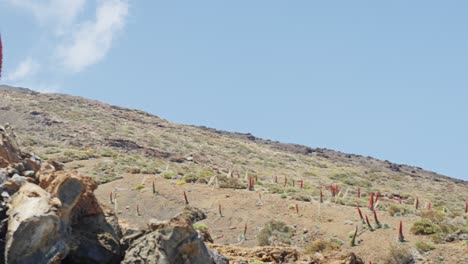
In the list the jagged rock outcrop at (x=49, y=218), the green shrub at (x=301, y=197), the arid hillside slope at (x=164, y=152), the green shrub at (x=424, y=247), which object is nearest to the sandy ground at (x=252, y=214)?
the green shrub at (x=424, y=247)

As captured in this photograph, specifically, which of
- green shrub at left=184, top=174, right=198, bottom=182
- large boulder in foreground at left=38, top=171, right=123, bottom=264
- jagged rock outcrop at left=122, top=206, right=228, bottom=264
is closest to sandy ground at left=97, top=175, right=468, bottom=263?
green shrub at left=184, top=174, right=198, bottom=182

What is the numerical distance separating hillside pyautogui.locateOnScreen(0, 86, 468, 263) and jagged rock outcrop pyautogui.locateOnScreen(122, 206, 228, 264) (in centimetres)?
1544

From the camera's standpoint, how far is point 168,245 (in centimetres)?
1527

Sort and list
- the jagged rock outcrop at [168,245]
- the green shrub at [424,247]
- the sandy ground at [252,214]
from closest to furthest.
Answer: the jagged rock outcrop at [168,245], the green shrub at [424,247], the sandy ground at [252,214]

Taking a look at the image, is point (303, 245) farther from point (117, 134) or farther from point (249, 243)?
point (117, 134)

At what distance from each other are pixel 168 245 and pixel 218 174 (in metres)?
39.1

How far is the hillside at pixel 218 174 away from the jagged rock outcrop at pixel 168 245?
50.7ft

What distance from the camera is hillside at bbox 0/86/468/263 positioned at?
3653cm

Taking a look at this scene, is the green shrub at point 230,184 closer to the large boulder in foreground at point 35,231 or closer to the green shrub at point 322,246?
the green shrub at point 322,246

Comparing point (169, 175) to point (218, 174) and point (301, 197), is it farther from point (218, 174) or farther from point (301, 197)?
point (301, 197)

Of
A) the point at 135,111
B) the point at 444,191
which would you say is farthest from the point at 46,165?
the point at 135,111

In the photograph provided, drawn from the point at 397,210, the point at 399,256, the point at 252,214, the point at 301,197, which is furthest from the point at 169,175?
the point at 399,256

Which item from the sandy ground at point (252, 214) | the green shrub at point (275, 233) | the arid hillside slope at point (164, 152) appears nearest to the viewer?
the sandy ground at point (252, 214)

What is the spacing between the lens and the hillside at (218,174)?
36.5m
